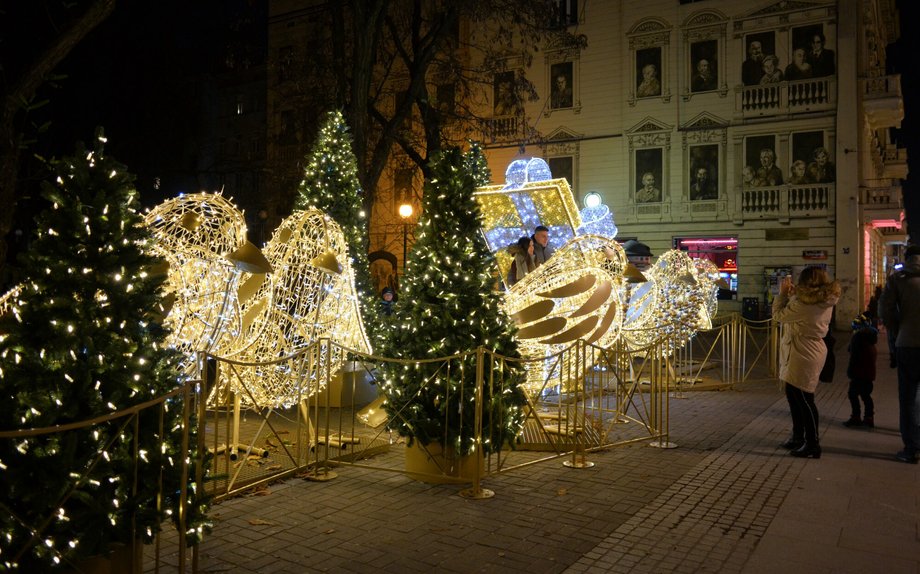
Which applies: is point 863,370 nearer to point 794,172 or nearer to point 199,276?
point 199,276

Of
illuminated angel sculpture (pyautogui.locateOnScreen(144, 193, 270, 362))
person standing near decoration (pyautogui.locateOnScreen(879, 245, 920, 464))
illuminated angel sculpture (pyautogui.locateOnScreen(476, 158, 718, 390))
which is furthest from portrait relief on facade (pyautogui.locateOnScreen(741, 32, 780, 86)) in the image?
illuminated angel sculpture (pyautogui.locateOnScreen(144, 193, 270, 362))

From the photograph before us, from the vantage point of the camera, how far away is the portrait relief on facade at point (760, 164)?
26844 mm

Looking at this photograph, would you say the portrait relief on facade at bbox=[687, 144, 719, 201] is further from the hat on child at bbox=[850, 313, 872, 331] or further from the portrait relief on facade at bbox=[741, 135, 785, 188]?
the hat on child at bbox=[850, 313, 872, 331]

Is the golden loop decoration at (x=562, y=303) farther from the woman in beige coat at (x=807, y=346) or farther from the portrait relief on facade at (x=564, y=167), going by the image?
the portrait relief on facade at (x=564, y=167)

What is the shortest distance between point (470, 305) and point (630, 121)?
Result: 81.9ft


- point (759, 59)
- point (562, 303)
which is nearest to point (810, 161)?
point (759, 59)

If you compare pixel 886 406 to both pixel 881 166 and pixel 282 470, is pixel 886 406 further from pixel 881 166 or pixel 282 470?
pixel 881 166

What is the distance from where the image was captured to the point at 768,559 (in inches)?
181

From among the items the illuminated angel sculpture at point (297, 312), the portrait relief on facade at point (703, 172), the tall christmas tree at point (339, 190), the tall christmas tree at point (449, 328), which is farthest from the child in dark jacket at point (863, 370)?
the portrait relief on facade at point (703, 172)

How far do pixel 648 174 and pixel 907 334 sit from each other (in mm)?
22753

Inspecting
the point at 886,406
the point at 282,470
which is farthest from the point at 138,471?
the point at 886,406

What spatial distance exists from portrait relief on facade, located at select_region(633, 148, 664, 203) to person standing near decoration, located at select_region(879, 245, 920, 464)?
866 inches

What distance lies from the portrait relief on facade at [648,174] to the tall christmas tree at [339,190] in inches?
762

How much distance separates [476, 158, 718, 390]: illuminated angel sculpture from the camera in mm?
8297
